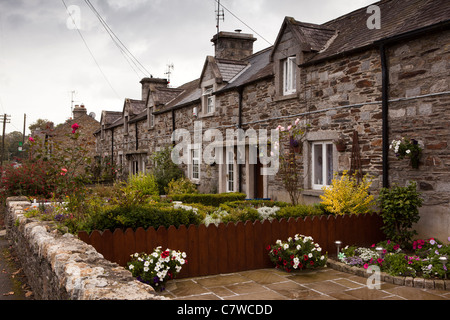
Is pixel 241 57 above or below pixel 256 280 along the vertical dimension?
above

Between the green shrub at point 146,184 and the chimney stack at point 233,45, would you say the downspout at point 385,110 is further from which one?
the chimney stack at point 233,45

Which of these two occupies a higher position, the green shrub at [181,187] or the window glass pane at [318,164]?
the window glass pane at [318,164]

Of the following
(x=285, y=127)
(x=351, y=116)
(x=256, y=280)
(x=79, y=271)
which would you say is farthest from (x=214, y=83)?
(x=79, y=271)

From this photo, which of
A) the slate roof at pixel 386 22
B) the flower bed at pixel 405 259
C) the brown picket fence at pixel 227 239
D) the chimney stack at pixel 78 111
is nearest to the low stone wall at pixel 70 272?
the brown picket fence at pixel 227 239

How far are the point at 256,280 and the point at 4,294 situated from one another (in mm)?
3830

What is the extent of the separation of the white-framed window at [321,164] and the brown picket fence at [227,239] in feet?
8.32

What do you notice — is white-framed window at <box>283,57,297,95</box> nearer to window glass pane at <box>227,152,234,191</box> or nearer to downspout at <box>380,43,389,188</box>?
downspout at <box>380,43,389,188</box>

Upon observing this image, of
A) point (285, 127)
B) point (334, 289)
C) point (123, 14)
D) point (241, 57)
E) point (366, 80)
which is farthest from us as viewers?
point (241, 57)

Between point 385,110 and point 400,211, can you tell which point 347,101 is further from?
point 400,211

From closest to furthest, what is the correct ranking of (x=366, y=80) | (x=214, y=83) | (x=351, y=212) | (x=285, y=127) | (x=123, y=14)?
(x=351, y=212) < (x=366, y=80) < (x=285, y=127) < (x=123, y=14) < (x=214, y=83)

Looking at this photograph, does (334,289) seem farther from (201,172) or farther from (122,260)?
(201,172)

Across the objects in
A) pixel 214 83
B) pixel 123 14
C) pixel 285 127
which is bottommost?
pixel 285 127

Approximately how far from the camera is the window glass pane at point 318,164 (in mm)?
10984
